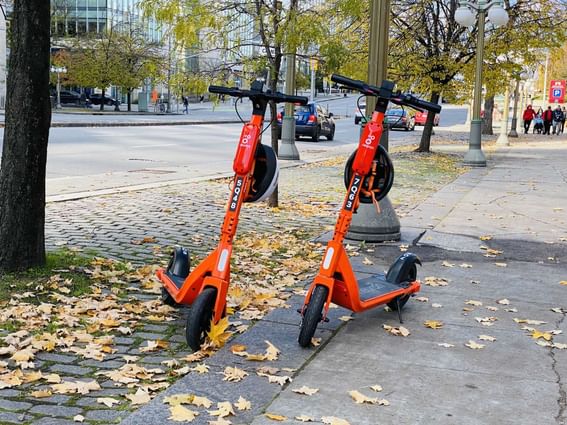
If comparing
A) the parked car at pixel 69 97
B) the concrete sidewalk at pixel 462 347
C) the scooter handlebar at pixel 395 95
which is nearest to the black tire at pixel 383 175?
the scooter handlebar at pixel 395 95

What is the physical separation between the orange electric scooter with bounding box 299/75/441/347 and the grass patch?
200cm

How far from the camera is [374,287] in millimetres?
5656

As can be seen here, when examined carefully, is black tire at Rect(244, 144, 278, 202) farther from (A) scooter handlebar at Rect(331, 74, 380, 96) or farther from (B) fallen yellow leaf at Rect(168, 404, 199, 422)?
(B) fallen yellow leaf at Rect(168, 404, 199, 422)

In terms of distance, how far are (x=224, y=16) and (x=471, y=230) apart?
4.67m

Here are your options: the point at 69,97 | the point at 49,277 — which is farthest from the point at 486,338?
the point at 69,97

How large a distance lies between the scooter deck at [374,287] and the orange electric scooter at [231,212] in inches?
41.1

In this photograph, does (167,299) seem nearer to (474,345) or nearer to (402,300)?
(402,300)

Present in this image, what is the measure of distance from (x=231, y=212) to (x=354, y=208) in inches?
32.5

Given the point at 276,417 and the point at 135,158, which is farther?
the point at 135,158

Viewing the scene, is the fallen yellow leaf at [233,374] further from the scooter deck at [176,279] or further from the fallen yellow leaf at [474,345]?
the fallen yellow leaf at [474,345]

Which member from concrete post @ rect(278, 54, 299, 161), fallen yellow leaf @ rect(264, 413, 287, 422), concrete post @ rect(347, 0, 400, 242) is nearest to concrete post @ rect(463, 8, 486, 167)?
concrete post @ rect(278, 54, 299, 161)

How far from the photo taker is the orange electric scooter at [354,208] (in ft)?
16.1

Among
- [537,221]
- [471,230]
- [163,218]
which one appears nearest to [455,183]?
[537,221]

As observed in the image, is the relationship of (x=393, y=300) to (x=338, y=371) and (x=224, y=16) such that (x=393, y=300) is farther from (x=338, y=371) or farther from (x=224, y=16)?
(x=224, y=16)
